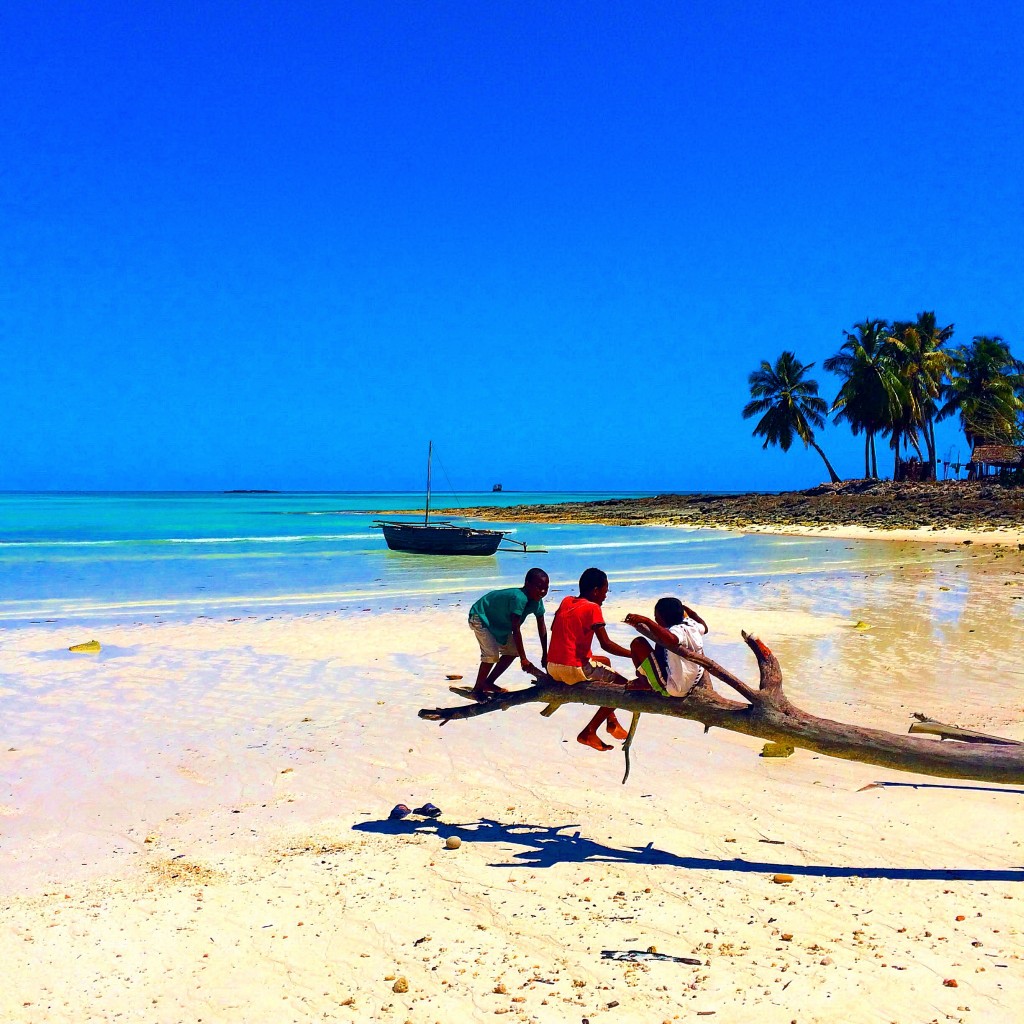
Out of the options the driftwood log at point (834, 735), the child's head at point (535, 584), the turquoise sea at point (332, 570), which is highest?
the child's head at point (535, 584)

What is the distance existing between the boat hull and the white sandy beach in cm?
2086

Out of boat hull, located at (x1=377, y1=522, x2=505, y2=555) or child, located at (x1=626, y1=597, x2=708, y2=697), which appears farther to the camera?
boat hull, located at (x1=377, y1=522, x2=505, y2=555)

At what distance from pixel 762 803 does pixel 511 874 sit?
6.95 ft

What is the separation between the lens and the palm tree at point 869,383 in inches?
2208

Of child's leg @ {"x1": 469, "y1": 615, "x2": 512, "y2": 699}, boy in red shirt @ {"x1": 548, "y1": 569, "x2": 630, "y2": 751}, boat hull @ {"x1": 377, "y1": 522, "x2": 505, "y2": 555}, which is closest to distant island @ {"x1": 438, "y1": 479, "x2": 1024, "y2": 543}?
boat hull @ {"x1": 377, "y1": 522, "x2": 505, "y2": 555}

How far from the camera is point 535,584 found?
6438 millimetres

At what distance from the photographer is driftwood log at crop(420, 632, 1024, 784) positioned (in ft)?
16.6

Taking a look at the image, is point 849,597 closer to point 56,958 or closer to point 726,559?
point 726,559

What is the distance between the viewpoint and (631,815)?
623cm

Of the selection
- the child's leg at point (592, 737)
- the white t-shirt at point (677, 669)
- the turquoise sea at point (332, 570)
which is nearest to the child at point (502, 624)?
the child's leg at point (592, 737)

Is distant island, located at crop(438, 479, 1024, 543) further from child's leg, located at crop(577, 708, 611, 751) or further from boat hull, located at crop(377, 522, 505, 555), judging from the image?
child's leg, located at crop(577, 708, 611, 751)

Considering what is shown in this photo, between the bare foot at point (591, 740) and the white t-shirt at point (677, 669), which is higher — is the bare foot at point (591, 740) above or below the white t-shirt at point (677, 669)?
below

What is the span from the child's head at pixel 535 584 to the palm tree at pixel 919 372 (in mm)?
55840

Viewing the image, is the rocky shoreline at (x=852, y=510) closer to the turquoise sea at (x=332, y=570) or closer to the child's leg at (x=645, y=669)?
the turquoise sea at (x=332, y=570)
